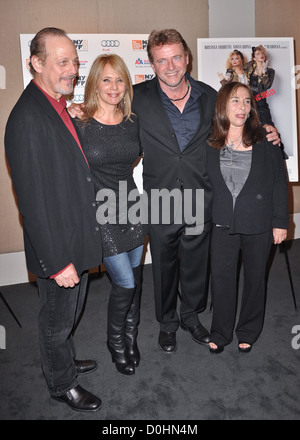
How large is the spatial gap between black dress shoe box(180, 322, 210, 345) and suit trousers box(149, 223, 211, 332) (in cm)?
4

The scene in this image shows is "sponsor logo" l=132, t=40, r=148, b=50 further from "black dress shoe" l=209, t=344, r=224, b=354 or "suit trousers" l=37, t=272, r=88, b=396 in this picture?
"black dress shoe" l=209, t=344, r=224, b=354

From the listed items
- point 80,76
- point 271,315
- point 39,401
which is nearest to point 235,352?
point 271,315

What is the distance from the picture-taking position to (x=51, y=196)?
1.68 m

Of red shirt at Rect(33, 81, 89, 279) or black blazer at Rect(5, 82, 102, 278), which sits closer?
black blazer at Rect(5, 82, 102, 278)

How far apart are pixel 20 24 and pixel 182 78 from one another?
2.15 metres

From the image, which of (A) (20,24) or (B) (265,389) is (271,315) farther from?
(A) (20,24)

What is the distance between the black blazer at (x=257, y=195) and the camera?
2.24 metres

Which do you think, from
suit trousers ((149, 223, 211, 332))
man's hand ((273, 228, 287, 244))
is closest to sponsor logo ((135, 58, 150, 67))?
suit trousers ((149, 223, 211, 332))

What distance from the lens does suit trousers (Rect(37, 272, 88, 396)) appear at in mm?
1855

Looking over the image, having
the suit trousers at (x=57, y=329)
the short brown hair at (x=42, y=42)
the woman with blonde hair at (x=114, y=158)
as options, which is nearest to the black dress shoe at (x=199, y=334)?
the woman with blonde hair at (x=114, y=158)

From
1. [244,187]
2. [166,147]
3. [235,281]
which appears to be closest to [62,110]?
[166,147]

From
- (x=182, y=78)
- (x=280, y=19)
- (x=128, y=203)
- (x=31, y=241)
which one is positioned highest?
(x=280, y=19)

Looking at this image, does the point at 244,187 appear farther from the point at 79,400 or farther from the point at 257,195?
the point at 79,400

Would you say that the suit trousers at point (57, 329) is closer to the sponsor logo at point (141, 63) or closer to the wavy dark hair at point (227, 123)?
the wavy dark hair at point (227, 123)
